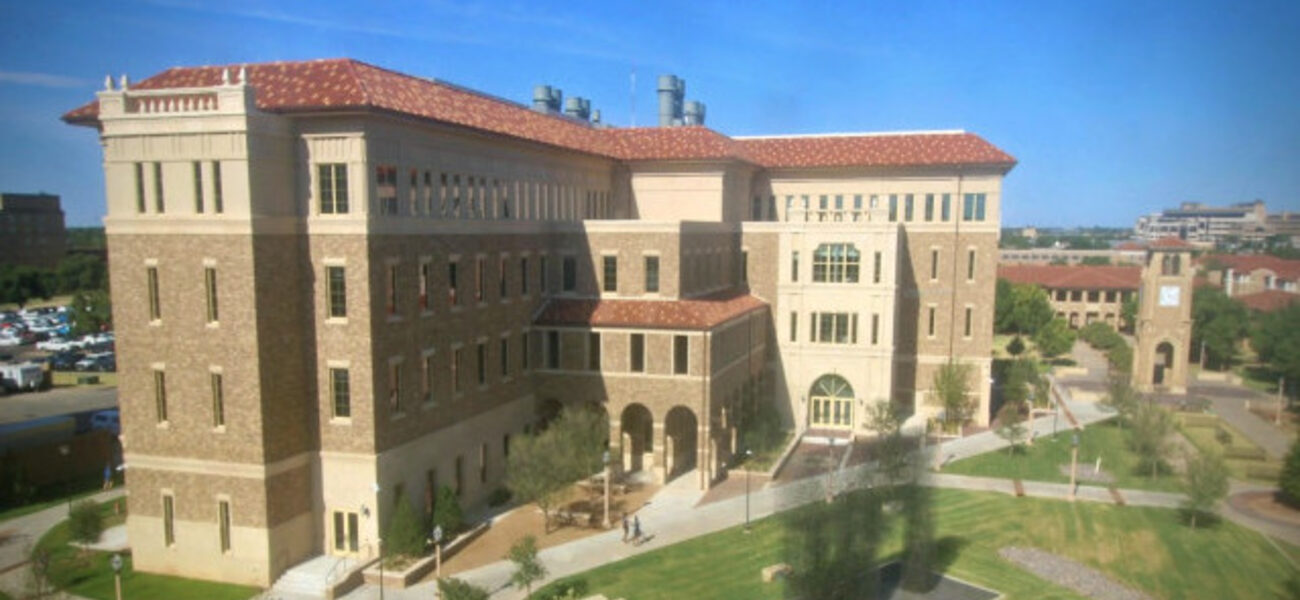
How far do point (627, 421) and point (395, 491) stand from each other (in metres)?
14.0

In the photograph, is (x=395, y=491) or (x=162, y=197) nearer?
(x=162, y=197)

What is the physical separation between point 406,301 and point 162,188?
8.40 meters

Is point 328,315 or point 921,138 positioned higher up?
point 921,138

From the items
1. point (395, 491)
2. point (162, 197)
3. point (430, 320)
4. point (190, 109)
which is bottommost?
point (395, 491)

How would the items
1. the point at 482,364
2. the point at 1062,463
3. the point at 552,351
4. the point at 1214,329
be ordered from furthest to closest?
the point at 1214,329, the point at 1062,463, the point at 552,351, the point at 482,364

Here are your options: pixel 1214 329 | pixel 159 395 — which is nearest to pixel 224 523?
pixel 159 395

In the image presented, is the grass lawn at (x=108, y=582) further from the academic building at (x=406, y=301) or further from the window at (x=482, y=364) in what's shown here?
the window at (x=482, y=364)

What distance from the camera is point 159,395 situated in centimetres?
2786

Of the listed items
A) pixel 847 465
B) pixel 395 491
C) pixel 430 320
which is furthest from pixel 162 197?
pixel 847 465

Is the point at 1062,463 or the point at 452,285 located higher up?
the point at 452,285

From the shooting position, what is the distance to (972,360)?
50.2 metres

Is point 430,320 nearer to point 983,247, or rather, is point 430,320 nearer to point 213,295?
point 213,295

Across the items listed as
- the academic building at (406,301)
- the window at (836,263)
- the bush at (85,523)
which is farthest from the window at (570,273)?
the bush at (85,523)

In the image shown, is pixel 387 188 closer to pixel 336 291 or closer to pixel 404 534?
pixel 336 291
